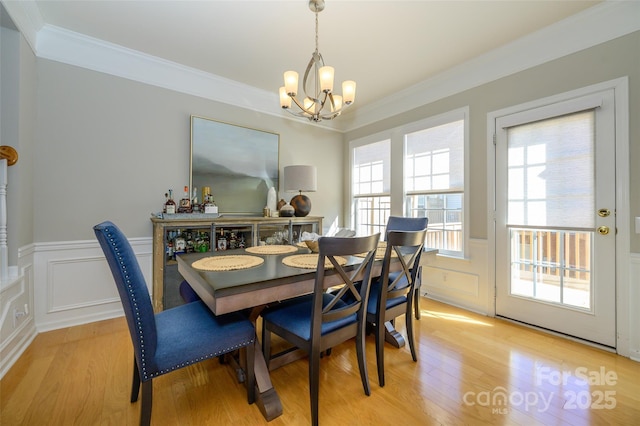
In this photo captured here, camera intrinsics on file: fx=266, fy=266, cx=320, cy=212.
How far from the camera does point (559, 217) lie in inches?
92.2

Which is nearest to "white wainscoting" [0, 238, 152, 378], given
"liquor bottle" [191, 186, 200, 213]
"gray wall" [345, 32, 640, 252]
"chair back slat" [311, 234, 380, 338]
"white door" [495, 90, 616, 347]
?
A: "liquor bottle" [191, 186, 200, 213]

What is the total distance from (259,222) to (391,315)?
1861 mm

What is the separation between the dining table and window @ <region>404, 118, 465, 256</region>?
1652mm

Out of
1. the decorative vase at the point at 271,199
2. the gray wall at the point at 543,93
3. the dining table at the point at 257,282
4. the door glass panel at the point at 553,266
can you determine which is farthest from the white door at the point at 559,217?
the decorative vase at the point at 271,199

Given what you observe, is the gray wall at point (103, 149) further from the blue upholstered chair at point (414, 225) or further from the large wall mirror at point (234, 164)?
the blue upholstered chair at point (414, 225)

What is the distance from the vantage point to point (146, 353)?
1.17 meters

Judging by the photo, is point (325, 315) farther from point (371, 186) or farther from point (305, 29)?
point (371, 186)

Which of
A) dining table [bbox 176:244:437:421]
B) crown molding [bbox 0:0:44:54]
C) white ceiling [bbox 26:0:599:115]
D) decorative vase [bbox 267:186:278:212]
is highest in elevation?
white ceiling [bbox 26:0:599:115]

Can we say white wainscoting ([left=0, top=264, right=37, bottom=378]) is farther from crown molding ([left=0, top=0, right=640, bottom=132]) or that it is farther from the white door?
the white door

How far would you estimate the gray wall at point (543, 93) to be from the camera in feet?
6.52

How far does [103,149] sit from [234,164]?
4.15 ft

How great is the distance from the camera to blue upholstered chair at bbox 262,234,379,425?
1310 mm

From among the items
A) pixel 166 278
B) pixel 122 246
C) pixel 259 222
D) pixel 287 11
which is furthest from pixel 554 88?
pixel 166 278

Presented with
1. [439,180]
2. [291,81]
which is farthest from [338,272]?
[439,180]
